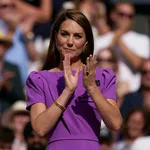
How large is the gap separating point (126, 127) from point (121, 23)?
2.63 m

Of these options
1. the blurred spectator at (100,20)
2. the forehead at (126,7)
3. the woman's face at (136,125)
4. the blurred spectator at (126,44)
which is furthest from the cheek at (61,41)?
the blurred spectator at (100,20)

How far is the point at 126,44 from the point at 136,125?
2.41m

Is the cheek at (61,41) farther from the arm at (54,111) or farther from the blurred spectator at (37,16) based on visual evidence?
the blurred spectator at (37,16)

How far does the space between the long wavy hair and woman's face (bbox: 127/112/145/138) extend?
3.26 m

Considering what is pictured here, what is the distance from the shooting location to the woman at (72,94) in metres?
4.35

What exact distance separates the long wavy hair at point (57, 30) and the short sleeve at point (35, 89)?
0.56ft

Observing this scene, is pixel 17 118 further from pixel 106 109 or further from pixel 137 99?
pixel 106 109

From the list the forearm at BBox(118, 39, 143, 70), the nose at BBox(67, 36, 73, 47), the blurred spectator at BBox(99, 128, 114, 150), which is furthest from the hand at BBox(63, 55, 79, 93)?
the forearm at BBox(118, 39, 143, 70)

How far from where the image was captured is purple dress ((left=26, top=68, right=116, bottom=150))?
14.6 feet

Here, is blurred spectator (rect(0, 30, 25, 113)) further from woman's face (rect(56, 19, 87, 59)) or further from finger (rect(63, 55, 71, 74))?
finger (rect(63, 55, 71, 74))

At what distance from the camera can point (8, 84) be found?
911 cm

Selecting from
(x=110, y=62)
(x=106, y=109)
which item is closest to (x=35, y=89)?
(x=106, y=109)

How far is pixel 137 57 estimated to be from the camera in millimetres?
9875

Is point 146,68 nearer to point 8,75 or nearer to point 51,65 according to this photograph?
point 8,75
